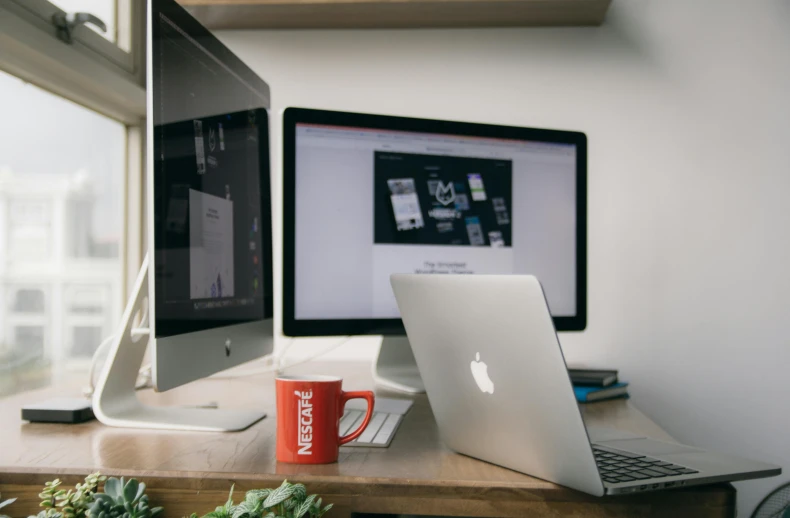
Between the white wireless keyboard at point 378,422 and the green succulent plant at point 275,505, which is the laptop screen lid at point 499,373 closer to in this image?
the white wireless keyboard at point 378,422

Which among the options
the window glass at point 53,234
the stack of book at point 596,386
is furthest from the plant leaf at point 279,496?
the window glass at point 53,234

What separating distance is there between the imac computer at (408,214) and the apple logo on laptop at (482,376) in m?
0.54

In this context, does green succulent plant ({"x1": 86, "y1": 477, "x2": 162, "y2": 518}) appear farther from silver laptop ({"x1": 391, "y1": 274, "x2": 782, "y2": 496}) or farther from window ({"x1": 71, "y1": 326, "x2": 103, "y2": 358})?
window ({"x1": 71, "y1": 326, "x2": 103, "y2": 358})

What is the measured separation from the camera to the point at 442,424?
81 centimetres

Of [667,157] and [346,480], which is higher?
[667,157]

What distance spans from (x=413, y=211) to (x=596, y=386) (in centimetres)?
46

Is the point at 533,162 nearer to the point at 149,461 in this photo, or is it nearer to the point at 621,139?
the point at 621,139

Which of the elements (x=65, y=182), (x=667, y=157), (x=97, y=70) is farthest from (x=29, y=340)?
(x=667, y=157)

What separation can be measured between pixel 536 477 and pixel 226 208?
1.94 feet

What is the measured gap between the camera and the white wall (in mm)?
1652

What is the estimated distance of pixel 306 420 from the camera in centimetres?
74

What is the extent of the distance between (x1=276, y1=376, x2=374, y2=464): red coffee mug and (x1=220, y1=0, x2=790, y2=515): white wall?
98 centimetres

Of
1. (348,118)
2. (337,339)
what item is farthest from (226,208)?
(337,339)

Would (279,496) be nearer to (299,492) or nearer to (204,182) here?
(299,492)
